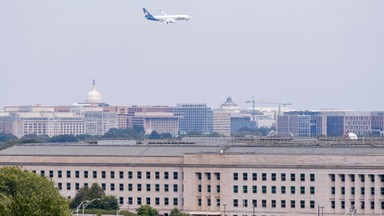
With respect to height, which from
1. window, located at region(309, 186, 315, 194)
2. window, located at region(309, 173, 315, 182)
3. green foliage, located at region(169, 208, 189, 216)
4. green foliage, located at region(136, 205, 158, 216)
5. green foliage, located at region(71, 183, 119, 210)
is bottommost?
green foliage, located at region(169, 208, 189, 216)

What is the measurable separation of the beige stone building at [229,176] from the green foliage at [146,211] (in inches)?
219

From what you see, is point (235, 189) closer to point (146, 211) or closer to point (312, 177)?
point (312, 177)

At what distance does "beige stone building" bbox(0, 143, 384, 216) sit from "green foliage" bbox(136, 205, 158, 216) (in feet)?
18.2

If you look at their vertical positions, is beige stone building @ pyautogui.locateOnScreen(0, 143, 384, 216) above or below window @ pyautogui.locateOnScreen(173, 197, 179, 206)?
above

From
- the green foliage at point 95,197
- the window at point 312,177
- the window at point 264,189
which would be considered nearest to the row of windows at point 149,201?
the green foliage at point 95,197

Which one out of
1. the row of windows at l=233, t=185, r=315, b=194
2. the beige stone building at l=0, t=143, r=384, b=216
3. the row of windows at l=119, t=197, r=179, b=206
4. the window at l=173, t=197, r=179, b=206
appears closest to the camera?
the beige stone building at l=0, t=143, r=384, b=216

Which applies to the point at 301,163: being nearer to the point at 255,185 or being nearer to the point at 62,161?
the point at 255,185

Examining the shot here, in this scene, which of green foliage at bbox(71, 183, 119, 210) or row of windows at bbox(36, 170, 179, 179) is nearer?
green foliage at bbox(71, 183, 119, 210)

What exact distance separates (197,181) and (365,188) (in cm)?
1259

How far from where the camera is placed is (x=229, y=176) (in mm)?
123812

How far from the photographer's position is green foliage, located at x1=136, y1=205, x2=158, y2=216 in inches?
4539

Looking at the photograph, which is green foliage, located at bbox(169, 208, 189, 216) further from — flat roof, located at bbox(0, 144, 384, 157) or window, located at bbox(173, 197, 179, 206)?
flat roof, located at bbox(0, 144, 384, 157)

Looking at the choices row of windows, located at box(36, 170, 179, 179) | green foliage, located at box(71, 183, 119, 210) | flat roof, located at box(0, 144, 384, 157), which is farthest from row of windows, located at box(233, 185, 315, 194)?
green foliage, located at box(71, 183, 119, 210)

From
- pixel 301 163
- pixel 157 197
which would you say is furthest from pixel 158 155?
pixel 301 163
